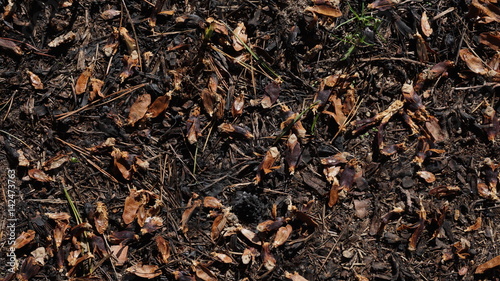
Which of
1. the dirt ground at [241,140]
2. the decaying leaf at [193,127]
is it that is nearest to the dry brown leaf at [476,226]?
the dirt ground at [241,140]

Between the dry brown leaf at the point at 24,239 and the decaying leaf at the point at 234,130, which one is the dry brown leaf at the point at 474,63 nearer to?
the decaying leaf at the point at 234,130

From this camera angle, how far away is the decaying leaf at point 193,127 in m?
2.27

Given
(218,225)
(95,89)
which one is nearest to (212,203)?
(218,225)

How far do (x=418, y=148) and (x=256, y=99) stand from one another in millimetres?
877

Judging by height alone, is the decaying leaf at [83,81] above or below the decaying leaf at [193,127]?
above

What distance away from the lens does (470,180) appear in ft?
7.70

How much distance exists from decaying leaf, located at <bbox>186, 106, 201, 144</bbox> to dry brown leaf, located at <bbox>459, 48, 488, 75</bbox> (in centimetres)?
140

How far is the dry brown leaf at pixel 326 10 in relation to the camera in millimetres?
2287

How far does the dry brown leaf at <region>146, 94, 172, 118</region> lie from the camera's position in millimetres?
2268

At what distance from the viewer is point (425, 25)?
92.1 inches

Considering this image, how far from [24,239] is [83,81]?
0.86m

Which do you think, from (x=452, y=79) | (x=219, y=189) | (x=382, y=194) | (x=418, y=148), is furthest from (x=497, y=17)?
(x=219, y=189)

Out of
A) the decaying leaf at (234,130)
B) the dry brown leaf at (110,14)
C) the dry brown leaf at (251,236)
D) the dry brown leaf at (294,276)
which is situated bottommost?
the dry brown leaf at (294,276)

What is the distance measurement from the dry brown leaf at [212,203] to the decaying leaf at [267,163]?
0.73 ft
